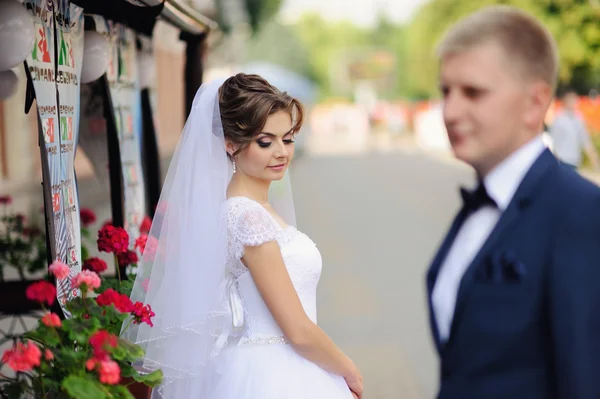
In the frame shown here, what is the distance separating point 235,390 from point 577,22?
31.3 meters

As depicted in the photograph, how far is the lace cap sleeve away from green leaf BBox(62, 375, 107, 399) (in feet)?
2.29

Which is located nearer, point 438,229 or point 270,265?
point 270,265

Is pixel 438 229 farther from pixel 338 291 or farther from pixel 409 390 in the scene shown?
pixel 409 390

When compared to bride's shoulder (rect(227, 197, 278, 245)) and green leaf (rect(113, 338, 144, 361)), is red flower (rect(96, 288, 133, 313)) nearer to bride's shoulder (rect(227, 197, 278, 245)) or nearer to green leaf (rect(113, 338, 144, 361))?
green leaf (rect(113, 338, 144, 361))

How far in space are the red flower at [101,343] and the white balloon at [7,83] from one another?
1895 mm

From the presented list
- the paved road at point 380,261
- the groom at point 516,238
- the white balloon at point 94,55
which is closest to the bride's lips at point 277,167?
the groom at point 516,238

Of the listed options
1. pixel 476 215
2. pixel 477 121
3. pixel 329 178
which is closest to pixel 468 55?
pixel 477 121

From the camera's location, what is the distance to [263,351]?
2.92 metres

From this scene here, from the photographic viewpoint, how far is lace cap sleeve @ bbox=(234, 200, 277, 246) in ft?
9.14

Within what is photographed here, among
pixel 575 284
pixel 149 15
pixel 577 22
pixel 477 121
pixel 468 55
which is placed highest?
pixel 577 22

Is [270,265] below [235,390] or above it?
above

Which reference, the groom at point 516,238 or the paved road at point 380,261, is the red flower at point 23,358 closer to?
the groom at point 516,238

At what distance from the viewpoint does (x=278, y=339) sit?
2920 mm

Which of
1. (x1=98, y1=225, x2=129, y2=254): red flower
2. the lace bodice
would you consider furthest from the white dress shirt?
(x1=98, y1=225, x2=129, y2=254): red flower
